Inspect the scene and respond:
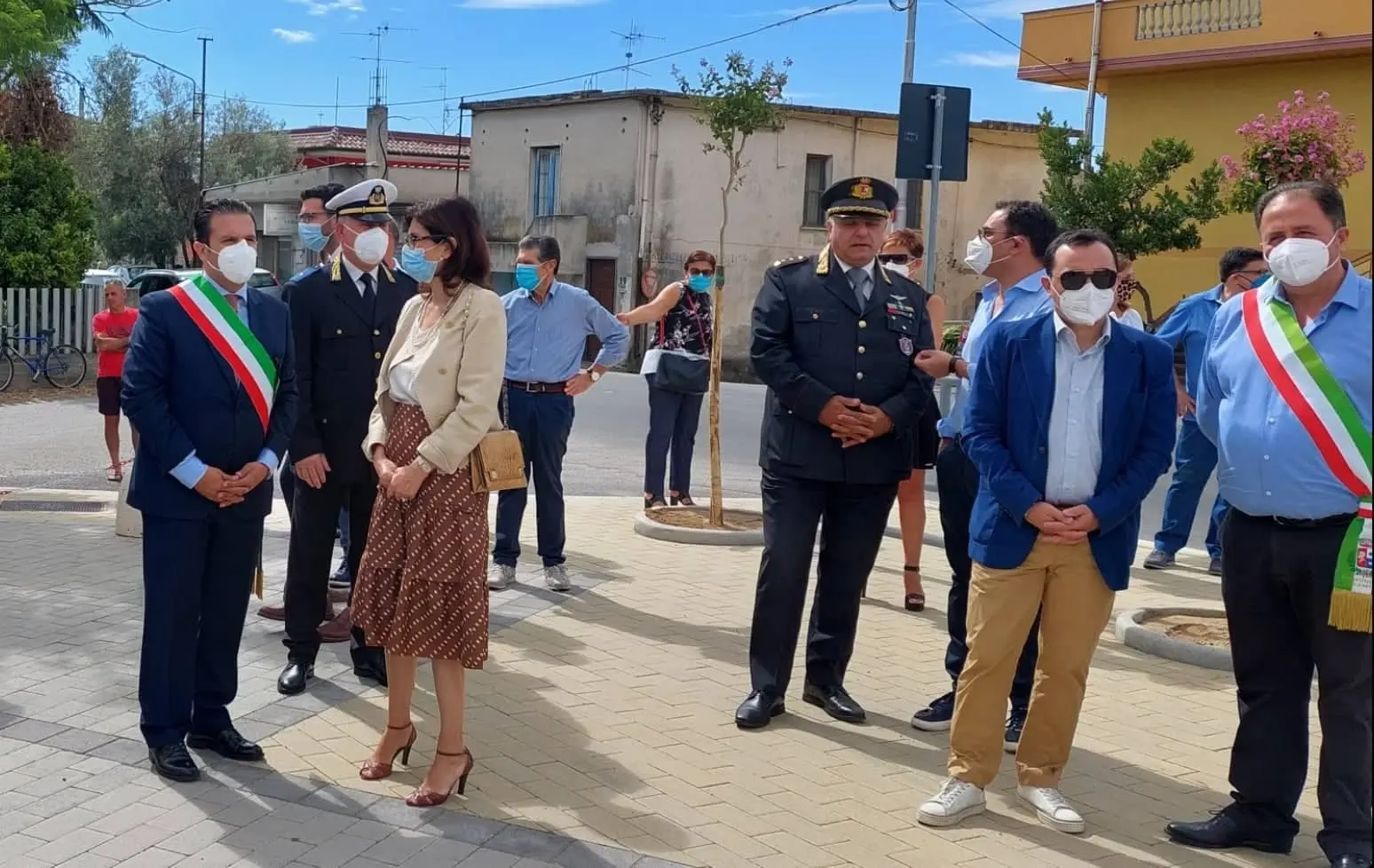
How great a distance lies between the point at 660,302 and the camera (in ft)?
34.8

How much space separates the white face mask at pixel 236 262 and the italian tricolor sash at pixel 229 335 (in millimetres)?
80

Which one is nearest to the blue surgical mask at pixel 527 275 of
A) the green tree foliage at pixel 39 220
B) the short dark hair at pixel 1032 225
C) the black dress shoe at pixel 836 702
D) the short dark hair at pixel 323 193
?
the short dark hair at pixel 323 193

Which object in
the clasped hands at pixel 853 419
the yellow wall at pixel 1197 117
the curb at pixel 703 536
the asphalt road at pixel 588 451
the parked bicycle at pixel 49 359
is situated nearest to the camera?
the clasped hands at pixel 853 419

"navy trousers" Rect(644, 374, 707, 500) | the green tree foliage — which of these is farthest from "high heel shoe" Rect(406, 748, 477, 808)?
the green tree foliage

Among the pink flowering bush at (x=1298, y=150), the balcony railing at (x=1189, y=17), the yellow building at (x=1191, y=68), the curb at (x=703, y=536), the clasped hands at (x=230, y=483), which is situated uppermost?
the balcony railing at (x=1189, y=17)

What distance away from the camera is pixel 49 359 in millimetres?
21094

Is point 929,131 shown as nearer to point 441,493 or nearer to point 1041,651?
point 1041,651

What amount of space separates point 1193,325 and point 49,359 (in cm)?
1754

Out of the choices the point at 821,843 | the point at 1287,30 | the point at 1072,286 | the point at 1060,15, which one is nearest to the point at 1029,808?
the point at 821,843

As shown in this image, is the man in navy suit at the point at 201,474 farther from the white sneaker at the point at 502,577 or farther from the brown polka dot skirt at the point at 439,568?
the white sneaker at the point at 502,577

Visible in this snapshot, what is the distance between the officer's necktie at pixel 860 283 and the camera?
19.3ft

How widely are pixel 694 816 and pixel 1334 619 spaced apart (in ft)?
7.06

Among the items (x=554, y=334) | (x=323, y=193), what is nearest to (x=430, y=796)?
(x=323, y=193)

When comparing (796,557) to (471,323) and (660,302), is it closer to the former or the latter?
(471,323)
